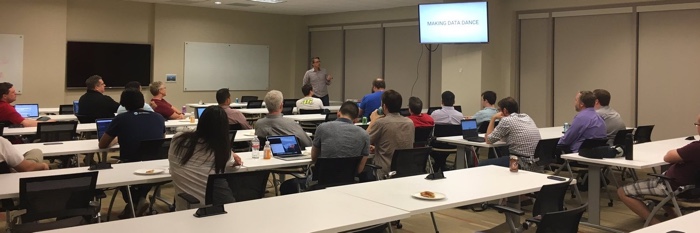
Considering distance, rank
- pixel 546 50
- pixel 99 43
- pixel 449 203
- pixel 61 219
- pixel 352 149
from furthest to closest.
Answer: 1. pixel 99 43
2. pixel 546 50
3. pixel 352 149
4. pixel 61 219
5. pixel 449 203

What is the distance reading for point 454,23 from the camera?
10.5m

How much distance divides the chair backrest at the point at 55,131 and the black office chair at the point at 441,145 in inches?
164

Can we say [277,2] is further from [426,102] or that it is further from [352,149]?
[352,149]

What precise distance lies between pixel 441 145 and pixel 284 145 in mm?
2792

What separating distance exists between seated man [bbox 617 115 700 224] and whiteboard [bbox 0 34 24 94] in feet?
35.8

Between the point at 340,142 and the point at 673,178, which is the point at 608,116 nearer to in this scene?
the point at 673,178

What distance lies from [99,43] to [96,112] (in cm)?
539

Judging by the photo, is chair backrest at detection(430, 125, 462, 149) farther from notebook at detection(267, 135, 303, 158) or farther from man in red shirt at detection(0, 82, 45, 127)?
man in red shirt at detection(0, 82, 45, 127)

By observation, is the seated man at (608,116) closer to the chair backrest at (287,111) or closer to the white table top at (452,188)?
the white table top at (452,188)

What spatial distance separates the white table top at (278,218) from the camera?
2.72 meters

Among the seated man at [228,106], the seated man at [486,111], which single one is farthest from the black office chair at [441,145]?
the seated man at [228,106]

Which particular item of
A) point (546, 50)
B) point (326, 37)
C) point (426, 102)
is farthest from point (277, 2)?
point (546, 50)

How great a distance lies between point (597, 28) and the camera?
998 cm

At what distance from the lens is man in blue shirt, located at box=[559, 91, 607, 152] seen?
6.38 m
